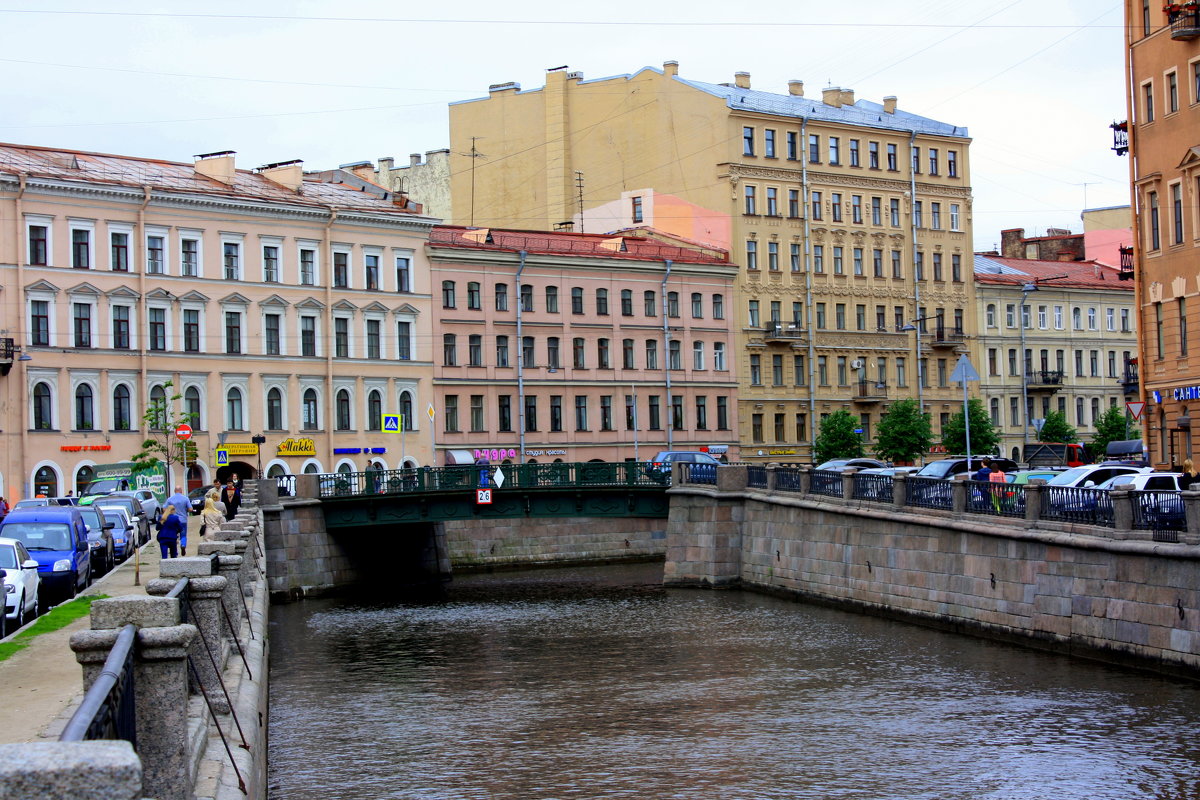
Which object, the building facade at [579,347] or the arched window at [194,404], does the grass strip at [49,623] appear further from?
the building facade at [579,347]

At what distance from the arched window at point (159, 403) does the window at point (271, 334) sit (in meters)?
4.42

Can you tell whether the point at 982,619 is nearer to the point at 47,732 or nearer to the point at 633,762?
the point at 633,762

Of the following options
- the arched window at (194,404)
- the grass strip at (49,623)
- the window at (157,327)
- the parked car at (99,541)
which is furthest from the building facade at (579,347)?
the grass strip at (49,623)

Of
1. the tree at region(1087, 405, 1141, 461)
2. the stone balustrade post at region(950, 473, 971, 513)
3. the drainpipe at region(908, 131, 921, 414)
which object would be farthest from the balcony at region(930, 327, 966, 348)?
the stone balustrade post at region(950, 473, 971, 513)

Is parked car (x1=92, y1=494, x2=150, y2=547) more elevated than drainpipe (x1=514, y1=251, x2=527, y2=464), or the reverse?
drainpipe (x1=514, y1=251, x2=527, y2=464)

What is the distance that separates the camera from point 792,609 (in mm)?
34156

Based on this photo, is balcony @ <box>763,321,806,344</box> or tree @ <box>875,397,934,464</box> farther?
balcony @ <box>763,321,806,344</box>

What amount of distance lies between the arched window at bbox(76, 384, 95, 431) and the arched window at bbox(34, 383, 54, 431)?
0.88 meters

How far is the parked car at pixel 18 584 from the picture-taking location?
760 inches

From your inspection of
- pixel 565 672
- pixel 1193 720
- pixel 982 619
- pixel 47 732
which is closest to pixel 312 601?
pixel 565 672

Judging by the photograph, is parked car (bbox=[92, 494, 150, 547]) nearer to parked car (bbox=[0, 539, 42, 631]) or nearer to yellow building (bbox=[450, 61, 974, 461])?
parked car (bbox=[0, 539, 42, 631])

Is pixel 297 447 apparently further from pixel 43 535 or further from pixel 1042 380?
pixel 1042 380

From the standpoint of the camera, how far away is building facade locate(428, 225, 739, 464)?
58500 mm

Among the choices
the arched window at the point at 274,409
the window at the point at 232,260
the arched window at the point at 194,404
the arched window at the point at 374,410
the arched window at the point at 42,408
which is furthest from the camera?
the arched window at the point at 374,410
